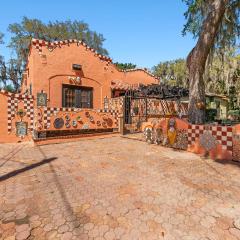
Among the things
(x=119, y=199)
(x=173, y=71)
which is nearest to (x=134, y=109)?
(x=119, y=199)

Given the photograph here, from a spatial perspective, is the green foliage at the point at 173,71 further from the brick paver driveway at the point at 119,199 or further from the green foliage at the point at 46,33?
the brick paver driveway at the point at 119,199

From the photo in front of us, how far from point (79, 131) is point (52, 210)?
23.6ft

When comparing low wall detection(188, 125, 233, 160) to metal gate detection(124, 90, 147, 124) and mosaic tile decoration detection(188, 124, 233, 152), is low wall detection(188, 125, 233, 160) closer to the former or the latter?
mosaic tile decoration detection(188, 124, 233, 152)

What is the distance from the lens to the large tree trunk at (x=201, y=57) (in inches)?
318

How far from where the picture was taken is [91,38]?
1308 inches

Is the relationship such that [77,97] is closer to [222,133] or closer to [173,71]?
[222,133]

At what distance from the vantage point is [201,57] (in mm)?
8352

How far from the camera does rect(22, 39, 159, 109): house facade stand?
→ 11.8 metres

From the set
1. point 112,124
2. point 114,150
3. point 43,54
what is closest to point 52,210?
point 114,150

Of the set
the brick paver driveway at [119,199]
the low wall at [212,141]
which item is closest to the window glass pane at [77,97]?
the brick paver driveway at [119,199]

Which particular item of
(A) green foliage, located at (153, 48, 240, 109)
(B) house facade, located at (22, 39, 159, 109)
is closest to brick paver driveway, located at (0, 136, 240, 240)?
(B) house facade, located at (22, 39, 159, 109)

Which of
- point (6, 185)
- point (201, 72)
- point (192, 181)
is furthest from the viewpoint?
point (201, 72)

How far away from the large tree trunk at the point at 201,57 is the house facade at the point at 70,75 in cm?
696

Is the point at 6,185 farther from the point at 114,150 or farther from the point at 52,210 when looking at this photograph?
the point at 114,150
